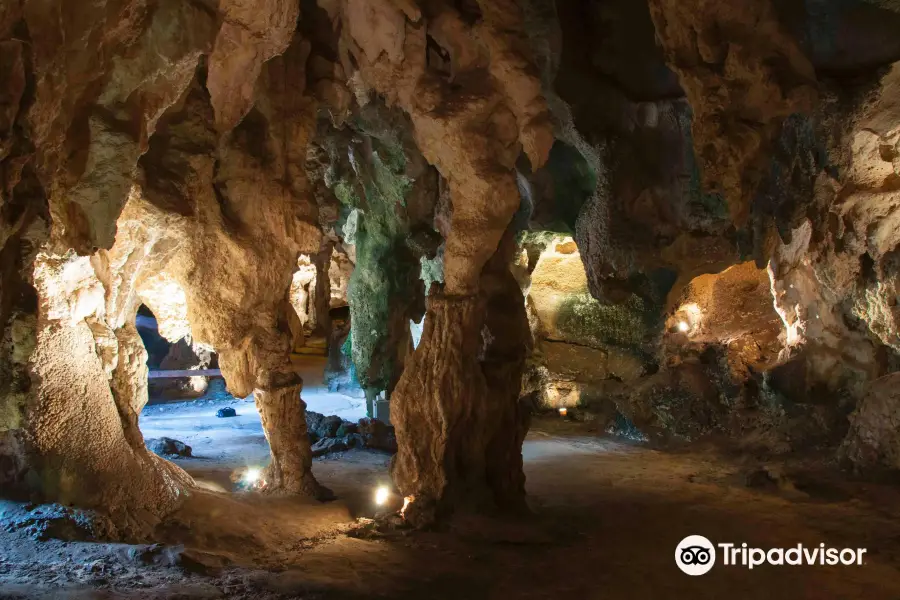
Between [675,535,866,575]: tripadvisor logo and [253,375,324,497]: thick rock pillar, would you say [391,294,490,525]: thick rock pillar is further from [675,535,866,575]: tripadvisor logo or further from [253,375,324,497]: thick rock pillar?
[675,535,866,575]: tripadvisor logo

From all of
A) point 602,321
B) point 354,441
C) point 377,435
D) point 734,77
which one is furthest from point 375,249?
point 734,77

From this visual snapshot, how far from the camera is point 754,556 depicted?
6918 mm

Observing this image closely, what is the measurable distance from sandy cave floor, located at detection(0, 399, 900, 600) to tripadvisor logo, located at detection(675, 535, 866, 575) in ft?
0.51

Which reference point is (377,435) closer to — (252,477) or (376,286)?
(376,286)

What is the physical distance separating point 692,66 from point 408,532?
19.7 ft

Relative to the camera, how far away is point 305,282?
22688 millimetres

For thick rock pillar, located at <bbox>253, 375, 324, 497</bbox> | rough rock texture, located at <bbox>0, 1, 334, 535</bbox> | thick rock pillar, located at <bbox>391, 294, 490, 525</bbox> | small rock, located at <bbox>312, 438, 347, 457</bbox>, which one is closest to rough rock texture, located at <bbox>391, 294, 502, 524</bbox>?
thick rock pillar, located at <bbox>391, 294, 490, 525</bbox>

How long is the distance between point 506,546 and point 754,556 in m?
2.50

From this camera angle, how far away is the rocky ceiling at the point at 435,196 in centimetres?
498

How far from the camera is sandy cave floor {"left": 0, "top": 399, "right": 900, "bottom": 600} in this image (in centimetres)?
483

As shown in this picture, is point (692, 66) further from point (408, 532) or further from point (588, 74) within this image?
point (408, 532)

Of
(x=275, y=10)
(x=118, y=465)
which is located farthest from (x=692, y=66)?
(x=118, y=465)

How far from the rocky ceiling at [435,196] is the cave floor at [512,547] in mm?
699

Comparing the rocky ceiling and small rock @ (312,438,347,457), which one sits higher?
the rocky ceiling
